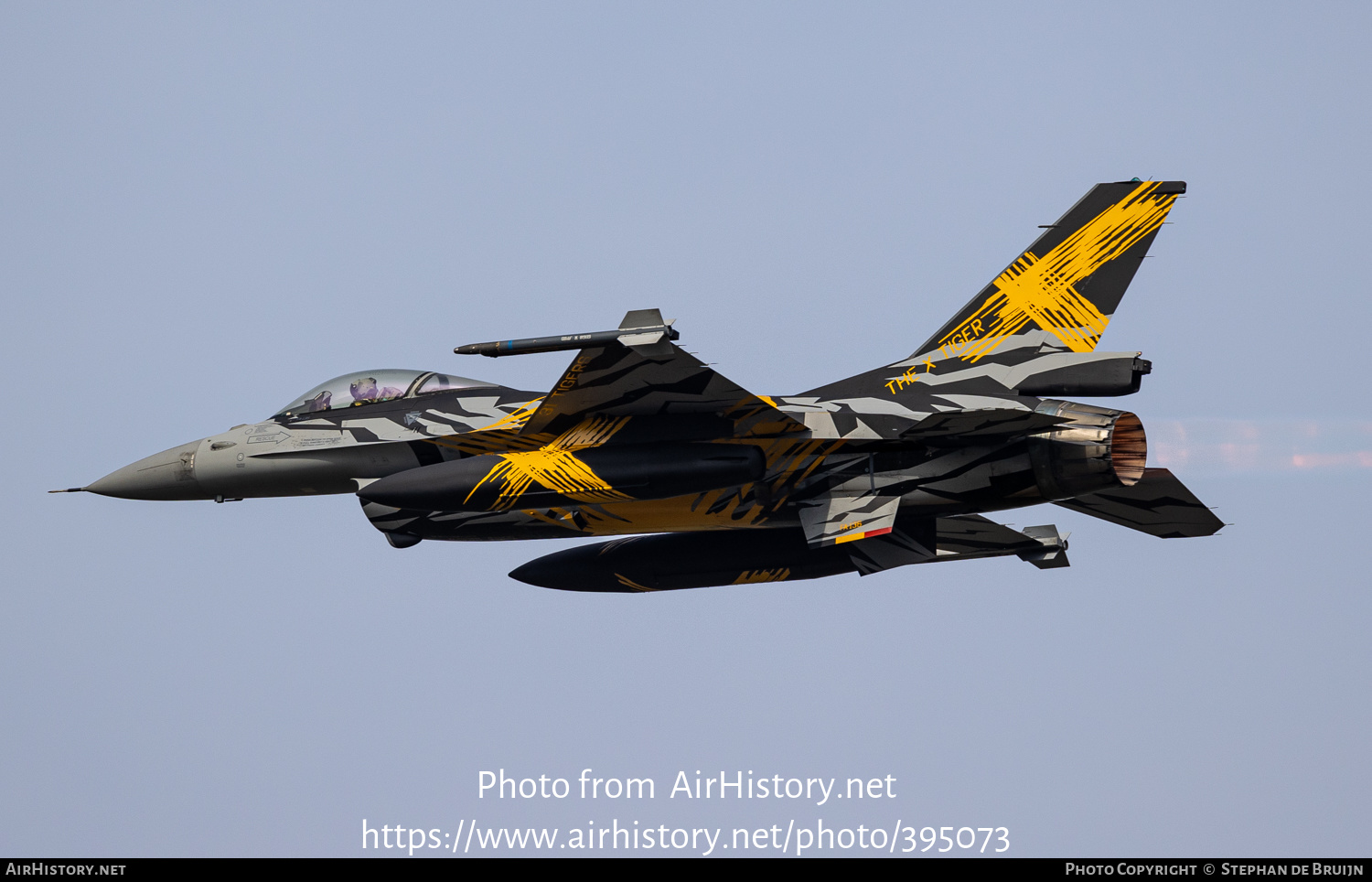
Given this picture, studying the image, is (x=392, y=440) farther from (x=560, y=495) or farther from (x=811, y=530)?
(x=811, y=530)

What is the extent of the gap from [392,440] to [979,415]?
22.6 ft

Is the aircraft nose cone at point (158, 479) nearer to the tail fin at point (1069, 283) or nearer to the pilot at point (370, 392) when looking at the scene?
the pilot at point (370, 392)

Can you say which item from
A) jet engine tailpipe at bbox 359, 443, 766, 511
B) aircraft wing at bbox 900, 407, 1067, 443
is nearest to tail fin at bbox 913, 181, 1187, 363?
aircraft wing at bbox 900, 407, 1067, 443

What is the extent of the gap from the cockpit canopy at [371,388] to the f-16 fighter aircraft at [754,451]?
0.03 meters

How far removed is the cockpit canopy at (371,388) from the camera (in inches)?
850

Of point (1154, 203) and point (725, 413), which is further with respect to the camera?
point (1154, 203)

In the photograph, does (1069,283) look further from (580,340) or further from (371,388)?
(371,388)

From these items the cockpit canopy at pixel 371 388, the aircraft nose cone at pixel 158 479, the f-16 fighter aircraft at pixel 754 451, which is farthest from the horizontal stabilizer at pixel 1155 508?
the aircraft nose cone at pixel 158 479

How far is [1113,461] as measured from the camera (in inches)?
750

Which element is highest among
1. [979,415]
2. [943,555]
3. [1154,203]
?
[1154,203]

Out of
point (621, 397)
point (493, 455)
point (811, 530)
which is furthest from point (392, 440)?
point (811, 530)

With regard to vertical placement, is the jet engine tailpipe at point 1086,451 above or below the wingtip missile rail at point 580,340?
below

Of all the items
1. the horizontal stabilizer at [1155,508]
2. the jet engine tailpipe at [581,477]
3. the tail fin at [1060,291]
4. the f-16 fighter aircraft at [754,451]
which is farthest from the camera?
the horizontal stabilizer at [1155,508]

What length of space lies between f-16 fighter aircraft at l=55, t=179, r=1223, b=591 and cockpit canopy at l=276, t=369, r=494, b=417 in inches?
1.1
